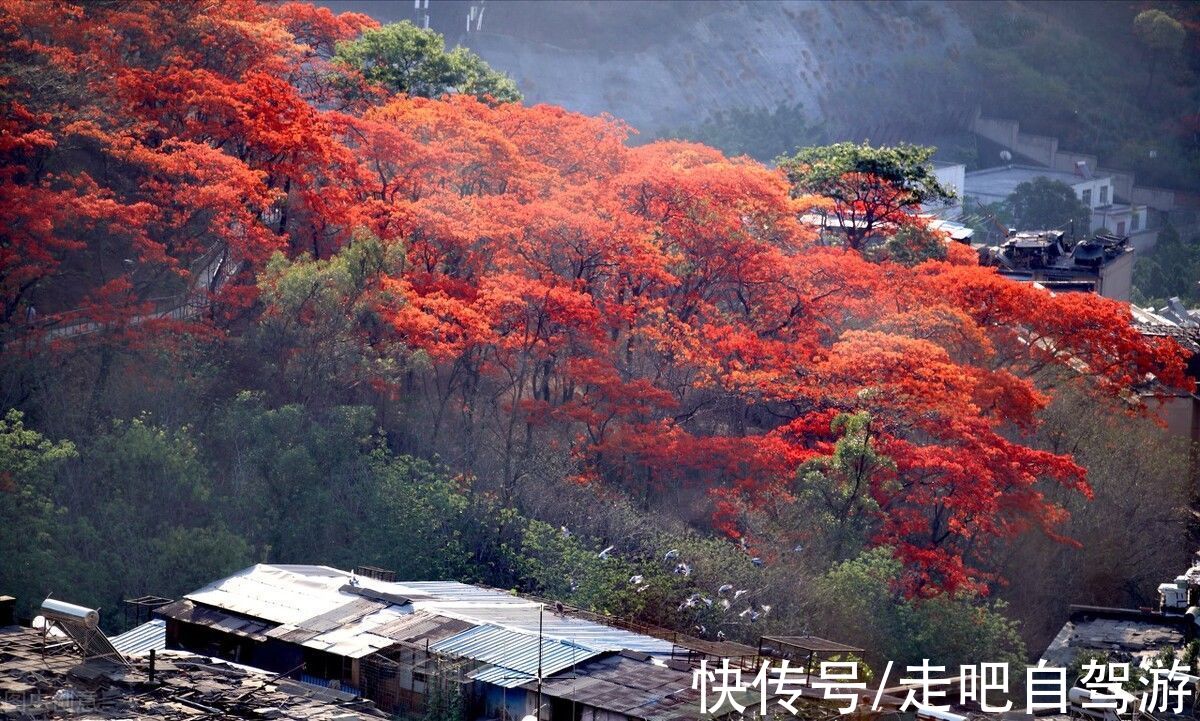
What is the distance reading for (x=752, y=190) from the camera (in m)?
46.8

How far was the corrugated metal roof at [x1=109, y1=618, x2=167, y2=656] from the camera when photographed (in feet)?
97.9

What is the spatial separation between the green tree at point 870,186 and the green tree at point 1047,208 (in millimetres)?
32543

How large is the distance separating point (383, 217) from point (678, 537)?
11.0m

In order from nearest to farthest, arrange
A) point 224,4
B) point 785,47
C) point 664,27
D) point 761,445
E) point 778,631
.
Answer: point 778,631 → point 761,445 → point 224,4 → point 664,27 → point 785,47

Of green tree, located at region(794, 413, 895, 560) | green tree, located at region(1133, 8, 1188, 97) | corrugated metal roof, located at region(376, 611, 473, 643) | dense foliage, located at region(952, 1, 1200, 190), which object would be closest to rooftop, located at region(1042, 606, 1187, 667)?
green tree, located at region(794, 413, 895, 560)

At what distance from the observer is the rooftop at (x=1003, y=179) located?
86750 mm

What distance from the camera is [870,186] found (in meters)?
50.9

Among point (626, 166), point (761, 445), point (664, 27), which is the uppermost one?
point (664, 27)

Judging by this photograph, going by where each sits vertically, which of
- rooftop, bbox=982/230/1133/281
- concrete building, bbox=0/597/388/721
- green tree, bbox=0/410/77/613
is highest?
rooftop, bbox=982/230/1133/281

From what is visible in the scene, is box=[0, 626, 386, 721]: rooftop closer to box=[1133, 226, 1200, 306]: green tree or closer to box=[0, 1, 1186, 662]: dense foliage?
box=[0, 1, 1186, 662]: dense foliage

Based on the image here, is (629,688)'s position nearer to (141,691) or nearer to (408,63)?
(141,691)

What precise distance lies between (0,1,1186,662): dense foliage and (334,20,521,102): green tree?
272 cm

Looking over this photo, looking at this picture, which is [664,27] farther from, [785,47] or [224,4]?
[224,4]

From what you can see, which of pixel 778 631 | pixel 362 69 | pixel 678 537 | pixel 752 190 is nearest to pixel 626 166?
pixel 752 190
